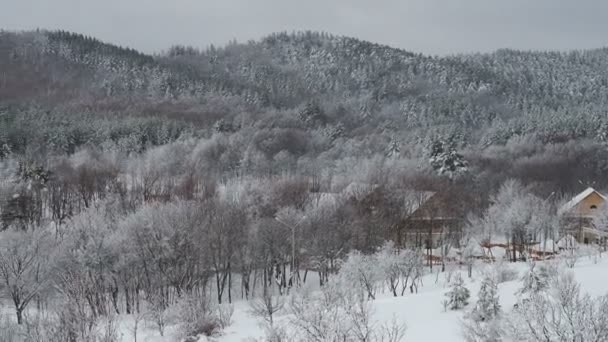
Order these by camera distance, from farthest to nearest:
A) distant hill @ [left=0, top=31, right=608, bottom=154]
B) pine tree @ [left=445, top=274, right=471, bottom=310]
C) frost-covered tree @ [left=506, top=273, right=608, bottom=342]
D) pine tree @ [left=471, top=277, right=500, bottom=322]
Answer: distant hill @ [left=0, top=31, right=608, bottom=154] < pine tree @ [left=445, top=274, right=471, bottom=310] < pine tree @ [left=471, top=277, right=500, bottom=322] < frost-covered tree @ [left=506, top=273, right=608, bottom=342]

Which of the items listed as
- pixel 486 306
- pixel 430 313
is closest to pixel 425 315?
pixel 430 313

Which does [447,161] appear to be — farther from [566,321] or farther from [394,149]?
[566,321]

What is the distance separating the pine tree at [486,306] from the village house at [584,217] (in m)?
31.9

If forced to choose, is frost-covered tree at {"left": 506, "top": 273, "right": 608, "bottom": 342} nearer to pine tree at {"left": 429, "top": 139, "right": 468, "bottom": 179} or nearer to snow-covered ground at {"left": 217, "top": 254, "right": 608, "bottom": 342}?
snow-covered ground at {"left": 217, "top": 254, "right": 608, "bottom": 342}

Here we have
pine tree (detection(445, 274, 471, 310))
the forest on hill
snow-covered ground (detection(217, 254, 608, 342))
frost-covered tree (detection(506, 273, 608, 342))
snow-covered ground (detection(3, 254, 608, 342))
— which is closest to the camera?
frost-covered tree (detection(506, 273, 608, 342))

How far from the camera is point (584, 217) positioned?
50.7m

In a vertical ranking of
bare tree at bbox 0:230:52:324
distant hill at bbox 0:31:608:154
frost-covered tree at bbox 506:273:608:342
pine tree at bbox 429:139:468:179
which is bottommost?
bare tree at bbox 0:230:52:324

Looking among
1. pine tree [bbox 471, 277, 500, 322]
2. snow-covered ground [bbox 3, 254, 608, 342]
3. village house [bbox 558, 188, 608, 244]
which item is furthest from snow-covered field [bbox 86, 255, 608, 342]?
village house [bbox 558, 188, 608, 244]

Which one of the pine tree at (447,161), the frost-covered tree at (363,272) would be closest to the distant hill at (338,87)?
the pine tree at (447,161)

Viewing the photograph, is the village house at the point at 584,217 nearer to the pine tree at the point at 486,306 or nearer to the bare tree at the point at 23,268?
the pine tree at the point at 486,306

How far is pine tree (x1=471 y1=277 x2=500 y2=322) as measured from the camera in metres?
16.5

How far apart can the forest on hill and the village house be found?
1655mm

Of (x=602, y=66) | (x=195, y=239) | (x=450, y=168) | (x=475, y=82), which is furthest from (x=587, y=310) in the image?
(x=602, y=66)

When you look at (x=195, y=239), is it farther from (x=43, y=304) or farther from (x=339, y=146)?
(x=339, y=146)
